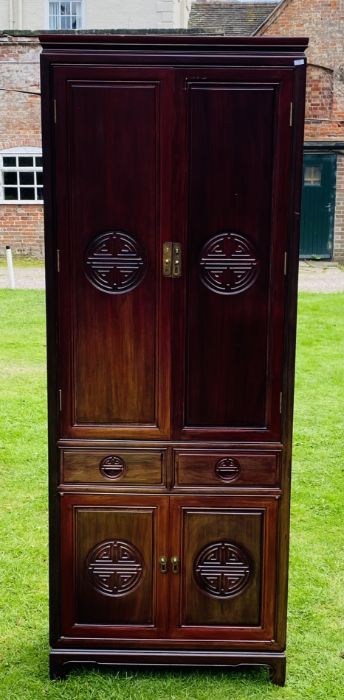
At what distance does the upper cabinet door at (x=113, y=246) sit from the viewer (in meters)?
2.94

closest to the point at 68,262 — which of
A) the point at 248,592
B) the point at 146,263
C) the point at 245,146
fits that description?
the point at 146,263

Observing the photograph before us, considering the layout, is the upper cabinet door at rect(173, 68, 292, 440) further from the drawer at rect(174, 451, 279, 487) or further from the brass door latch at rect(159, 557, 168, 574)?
the brass door latch at rect(159, 557, 168, 574)

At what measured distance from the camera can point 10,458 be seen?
6094mm

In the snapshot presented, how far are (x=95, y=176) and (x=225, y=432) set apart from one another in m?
1.11

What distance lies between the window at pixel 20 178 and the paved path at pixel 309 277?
199 cm

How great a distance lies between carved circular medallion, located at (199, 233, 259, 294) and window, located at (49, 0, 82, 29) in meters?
19.2

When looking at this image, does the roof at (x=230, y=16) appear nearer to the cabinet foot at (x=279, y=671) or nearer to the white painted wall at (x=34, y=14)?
the white painted wall at (x=34, y=14)

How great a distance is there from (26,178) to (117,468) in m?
15.5

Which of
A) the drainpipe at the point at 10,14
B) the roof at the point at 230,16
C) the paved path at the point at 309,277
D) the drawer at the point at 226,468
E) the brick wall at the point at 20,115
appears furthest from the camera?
the roof at the point at 230,16

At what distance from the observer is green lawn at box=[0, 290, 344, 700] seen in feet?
10.6

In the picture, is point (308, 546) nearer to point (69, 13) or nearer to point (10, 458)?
point (10, 458)

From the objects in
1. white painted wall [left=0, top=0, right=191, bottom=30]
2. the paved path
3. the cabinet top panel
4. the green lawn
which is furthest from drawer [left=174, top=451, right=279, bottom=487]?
white painted wall [left=0, top=0, right=191, bottom=30]

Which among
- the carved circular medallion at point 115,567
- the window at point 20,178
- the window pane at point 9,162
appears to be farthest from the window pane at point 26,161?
the carved circular medallion at point 115,567

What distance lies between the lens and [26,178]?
58.4 ft
